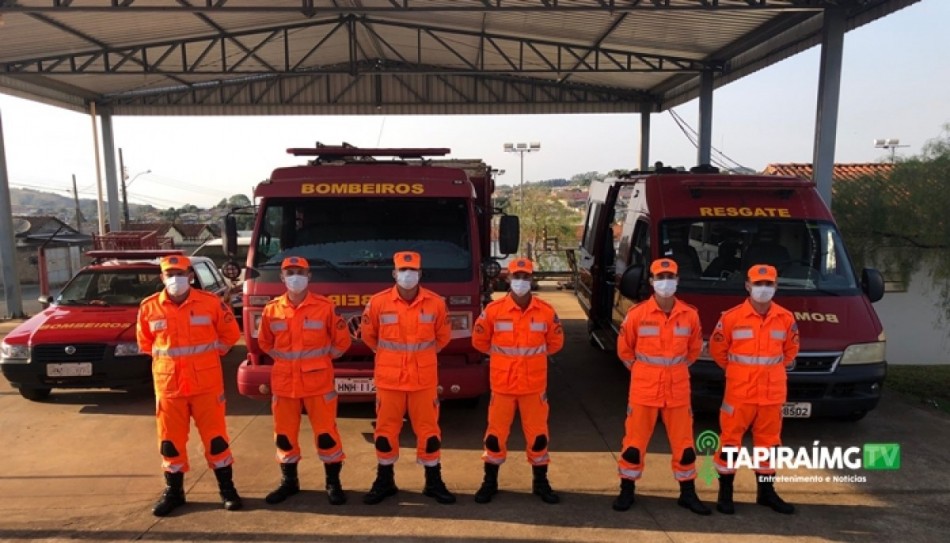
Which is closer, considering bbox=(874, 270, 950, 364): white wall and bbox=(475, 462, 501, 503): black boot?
bbox=(475, 462, 501, 503): black boot

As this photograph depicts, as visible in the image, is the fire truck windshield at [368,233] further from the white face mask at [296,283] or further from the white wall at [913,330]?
the white wall at [913,330]

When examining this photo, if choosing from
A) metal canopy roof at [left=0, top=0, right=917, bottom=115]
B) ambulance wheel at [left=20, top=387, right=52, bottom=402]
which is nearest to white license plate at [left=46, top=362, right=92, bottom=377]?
ambulance wheel at [left=20, top=387, right=52, bottom=402]

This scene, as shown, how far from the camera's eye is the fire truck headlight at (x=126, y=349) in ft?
20.7

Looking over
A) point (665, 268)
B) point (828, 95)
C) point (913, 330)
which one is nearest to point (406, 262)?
point (665, 268)

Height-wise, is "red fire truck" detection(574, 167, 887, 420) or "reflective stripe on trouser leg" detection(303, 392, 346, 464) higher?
"red fire truck" detection(574, 167, 887, 420)

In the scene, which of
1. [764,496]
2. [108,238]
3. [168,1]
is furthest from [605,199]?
[108,238]

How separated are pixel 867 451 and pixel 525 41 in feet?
37.7

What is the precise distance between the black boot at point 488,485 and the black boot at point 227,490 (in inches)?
65.5

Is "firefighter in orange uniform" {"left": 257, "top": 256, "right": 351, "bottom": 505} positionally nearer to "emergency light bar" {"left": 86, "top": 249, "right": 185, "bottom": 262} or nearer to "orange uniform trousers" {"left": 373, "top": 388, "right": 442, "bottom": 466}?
"orange uniform trousers" {"left": 373, "top": 388, "right": 442, "bottom": 466}

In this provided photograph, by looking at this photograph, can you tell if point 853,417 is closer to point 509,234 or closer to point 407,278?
point 509,234

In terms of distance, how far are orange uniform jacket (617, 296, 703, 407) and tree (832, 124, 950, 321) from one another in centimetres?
875

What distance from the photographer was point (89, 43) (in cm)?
1293

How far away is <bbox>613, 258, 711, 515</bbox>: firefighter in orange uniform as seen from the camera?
4.17 meters

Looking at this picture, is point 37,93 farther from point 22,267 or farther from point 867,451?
point 22,267
